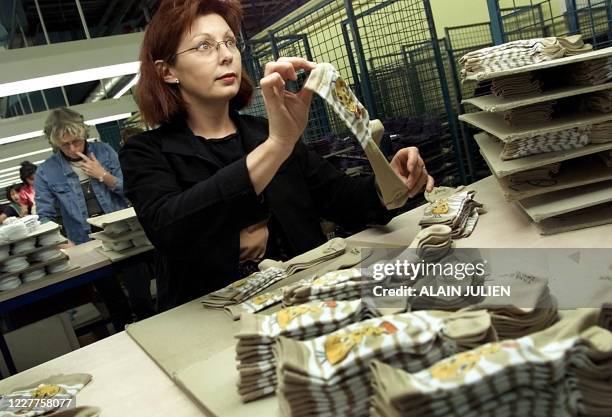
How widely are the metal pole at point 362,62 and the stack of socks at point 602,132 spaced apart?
6.93ft

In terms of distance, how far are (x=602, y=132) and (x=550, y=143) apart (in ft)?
0.46

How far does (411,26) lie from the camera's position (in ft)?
12.0

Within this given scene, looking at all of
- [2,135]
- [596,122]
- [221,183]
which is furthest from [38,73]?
[596,122]

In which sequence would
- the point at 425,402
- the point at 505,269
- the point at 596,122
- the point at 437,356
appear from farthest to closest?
the point at 596,122, the point at 505,269, the point at 437,356, the point at 425,402

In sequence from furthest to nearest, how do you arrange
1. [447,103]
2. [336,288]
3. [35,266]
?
[447,103] < [35,266] < [336,288]

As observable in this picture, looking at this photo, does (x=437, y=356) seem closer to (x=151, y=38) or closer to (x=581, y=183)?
(x=581, y=183)

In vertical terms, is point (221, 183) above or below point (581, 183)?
above

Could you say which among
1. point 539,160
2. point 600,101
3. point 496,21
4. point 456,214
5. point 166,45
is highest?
point 166,45

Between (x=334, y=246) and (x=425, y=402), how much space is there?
3.47 feet

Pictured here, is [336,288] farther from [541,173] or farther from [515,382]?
[541,173]

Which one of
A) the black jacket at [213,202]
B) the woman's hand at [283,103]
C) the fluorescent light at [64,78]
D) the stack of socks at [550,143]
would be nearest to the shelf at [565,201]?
the stack of socks at [550,143]

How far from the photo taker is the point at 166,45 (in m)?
1.71

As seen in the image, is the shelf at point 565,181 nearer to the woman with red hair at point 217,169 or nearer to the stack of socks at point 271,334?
the woman with red hair at point 217,169

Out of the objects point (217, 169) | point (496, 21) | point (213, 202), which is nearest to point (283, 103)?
point (213, 202)
